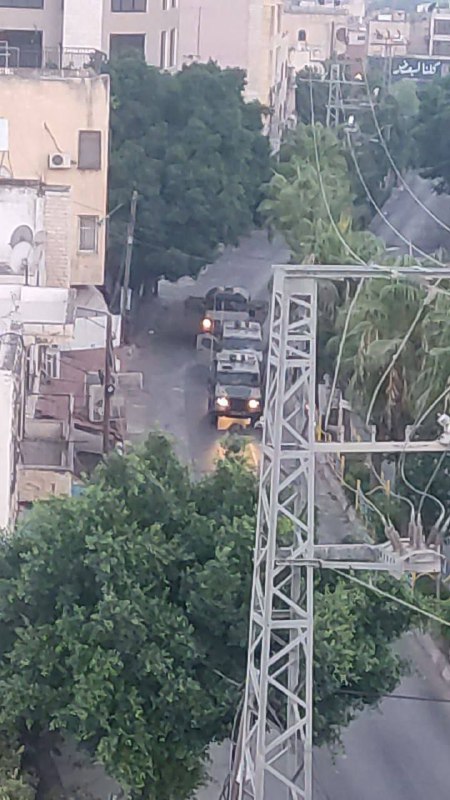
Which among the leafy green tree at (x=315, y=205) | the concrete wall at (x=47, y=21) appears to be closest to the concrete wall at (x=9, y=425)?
the leafy green tree at (x=315, y=205)

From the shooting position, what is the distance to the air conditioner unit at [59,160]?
26531 mm

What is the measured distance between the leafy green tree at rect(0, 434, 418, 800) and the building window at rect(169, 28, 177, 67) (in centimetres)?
2962

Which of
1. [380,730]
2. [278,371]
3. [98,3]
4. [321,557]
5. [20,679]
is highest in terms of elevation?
[98,3]

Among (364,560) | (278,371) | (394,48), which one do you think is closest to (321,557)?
(364,560)

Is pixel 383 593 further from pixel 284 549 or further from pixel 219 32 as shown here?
pixel 219 32

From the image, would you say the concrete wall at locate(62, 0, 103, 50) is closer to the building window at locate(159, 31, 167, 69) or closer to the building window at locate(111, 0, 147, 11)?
the building window at locate(111, 0, 147, 11)

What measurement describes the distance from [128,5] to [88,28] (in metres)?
3.09

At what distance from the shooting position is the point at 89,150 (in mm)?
26656

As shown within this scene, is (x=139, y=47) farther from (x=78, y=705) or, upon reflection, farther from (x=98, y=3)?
(x=78, y=705)

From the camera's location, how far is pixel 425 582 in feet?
56.7

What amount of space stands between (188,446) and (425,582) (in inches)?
305

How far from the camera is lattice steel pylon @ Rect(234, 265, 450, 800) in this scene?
29.5ft

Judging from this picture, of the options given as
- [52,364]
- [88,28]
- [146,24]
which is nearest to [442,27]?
[146,24]

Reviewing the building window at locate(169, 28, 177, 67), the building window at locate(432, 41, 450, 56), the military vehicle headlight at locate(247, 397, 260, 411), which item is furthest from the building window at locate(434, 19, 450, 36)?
the military vehicle headlight at locate(247, 397, 260, 411)
